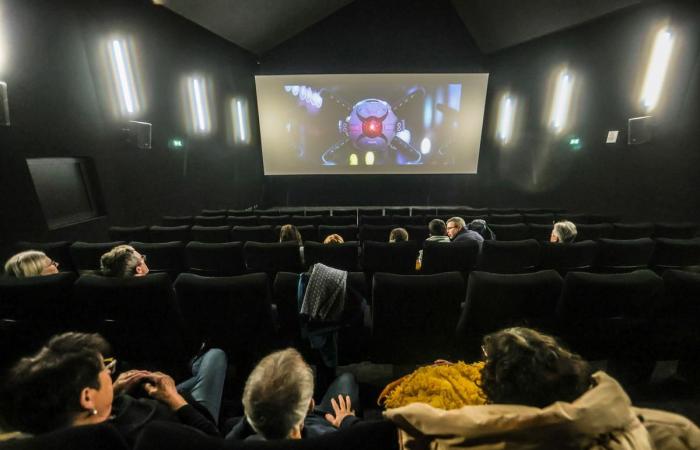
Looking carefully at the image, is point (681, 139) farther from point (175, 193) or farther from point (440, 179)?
point (175, 193)

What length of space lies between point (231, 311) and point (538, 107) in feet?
30.6

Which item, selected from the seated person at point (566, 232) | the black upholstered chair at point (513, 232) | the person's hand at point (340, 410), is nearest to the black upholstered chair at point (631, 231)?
the black upholstered chair at point (513, 232)

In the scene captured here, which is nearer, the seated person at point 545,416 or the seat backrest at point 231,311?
the seated person at point 545,416

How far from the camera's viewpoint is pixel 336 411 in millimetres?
1406

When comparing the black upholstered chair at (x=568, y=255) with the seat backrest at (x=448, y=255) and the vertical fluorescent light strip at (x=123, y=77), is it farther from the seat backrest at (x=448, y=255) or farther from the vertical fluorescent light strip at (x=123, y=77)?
the vertical fluorescent light strip at (x=123, y=77)

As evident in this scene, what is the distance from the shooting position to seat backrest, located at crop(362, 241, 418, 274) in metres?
2.90

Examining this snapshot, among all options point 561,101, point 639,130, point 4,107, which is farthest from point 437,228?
point 561,101

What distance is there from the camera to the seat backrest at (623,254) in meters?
2.90

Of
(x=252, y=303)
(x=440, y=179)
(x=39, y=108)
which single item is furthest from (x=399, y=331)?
(x=440, y=179)

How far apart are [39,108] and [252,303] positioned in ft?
16.2

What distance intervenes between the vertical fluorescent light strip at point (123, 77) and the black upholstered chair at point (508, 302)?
262 inches

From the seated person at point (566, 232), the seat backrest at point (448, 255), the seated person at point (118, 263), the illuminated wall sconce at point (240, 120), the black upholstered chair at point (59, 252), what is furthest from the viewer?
the illuminated wall sconce at point (240, 120)

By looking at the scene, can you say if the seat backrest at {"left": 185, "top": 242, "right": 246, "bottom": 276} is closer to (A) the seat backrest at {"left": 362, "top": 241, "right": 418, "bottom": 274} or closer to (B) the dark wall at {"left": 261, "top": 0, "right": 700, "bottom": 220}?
(A) the seat backrest at {"left": 362, "top": 241, "right": 418, "bottom": 274}

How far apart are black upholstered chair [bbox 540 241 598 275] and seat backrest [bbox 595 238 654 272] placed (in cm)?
7
